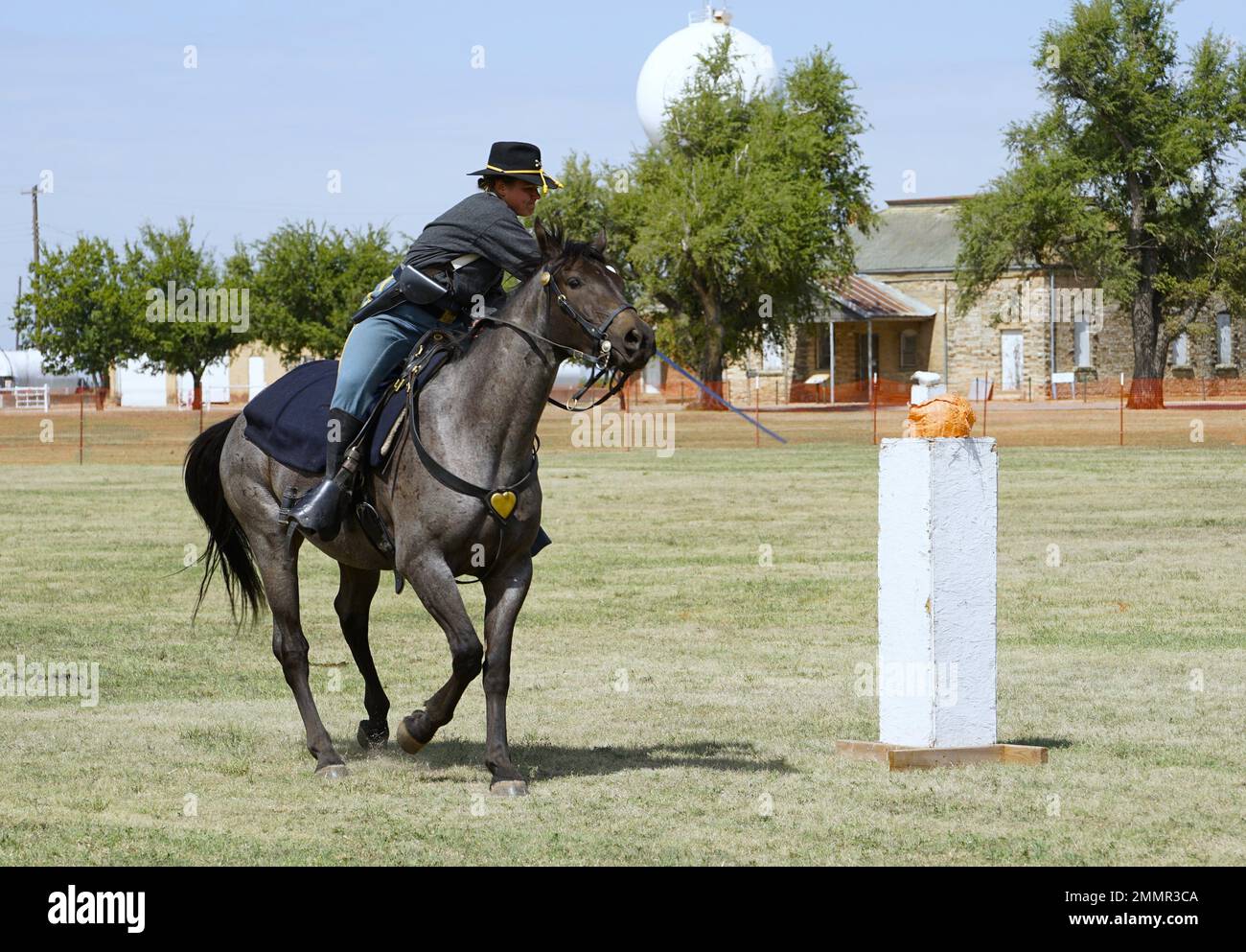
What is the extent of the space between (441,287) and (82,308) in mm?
70031

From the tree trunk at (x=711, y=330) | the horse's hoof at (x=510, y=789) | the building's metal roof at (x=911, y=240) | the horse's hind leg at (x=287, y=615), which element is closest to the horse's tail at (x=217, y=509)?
the horse's hind leg at (x=287, y=615)

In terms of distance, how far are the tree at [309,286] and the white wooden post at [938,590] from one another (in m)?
67.3

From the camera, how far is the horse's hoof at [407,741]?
8930mm

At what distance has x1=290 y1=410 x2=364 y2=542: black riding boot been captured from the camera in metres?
9.16

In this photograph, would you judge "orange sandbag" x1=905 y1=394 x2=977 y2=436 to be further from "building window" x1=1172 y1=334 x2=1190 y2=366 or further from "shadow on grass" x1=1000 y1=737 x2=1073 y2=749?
"building window" x1=1172 y1=334 x2=1190 y2=366

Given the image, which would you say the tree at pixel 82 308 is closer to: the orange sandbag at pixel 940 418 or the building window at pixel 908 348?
the building window at pixel 908 348

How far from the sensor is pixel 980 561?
29.5 ft

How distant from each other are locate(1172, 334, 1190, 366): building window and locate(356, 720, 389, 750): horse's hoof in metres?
73.3

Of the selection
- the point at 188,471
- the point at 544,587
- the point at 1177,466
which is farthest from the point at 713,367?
the point at 188,471

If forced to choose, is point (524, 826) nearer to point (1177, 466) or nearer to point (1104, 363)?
point (1177, 466)

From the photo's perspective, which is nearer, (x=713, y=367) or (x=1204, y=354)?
(x=713, y=367)

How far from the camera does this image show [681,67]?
70.7 meters

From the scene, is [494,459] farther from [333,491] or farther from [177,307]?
[177,307]

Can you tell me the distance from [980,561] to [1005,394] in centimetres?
6670
